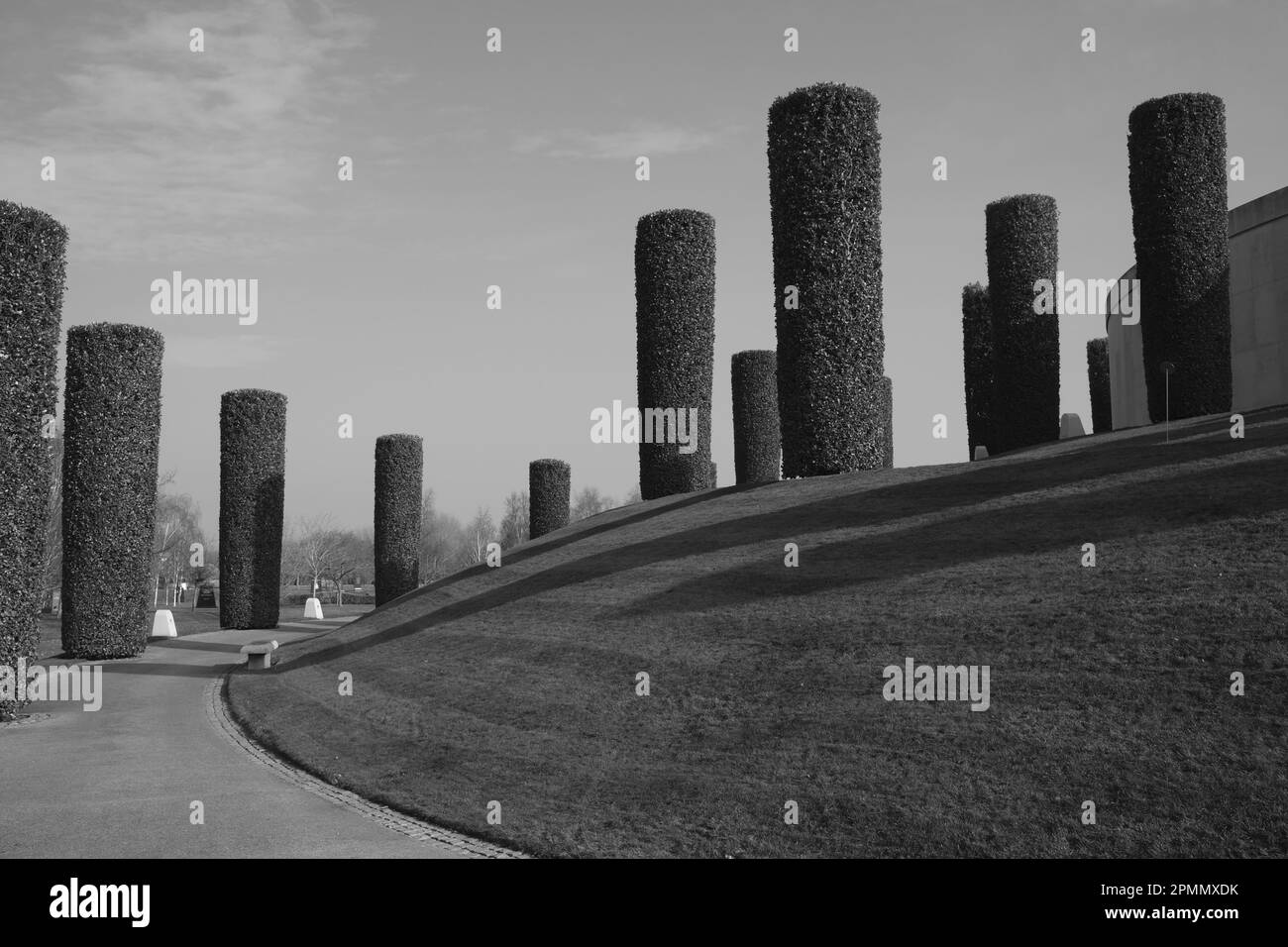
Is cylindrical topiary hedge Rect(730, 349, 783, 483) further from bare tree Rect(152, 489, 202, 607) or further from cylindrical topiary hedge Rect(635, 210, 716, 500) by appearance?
bare tree Rect(152, 489, 202, 607)

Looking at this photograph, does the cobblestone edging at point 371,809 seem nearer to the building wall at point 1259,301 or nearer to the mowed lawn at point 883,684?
the mowed lawn at point 883,684

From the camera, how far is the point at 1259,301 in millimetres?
29781

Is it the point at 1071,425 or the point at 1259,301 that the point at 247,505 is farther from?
the point at 1259,301

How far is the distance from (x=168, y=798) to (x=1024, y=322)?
26720 mm

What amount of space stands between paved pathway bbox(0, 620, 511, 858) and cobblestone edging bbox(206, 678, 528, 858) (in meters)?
0.01

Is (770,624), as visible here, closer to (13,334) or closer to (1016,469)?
(1016,469)

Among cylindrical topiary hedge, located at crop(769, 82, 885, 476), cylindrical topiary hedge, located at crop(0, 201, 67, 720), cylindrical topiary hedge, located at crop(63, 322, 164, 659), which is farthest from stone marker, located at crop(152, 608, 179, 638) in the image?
cylindrical topiary hedge, located at crop(769, 82, 885, 476)

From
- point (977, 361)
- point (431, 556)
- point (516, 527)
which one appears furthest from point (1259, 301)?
point (431, 556)

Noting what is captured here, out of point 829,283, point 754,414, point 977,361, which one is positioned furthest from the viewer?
point 754,414

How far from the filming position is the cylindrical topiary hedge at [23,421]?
59.5 ft

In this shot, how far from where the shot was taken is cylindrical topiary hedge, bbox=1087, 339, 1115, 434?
145 feet

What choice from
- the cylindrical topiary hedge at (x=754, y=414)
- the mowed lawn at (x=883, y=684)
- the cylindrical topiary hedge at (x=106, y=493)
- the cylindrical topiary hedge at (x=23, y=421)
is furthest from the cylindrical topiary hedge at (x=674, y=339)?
the cylindrical topiary hedge at (x=23, y=421)

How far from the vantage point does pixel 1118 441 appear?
1903 cm

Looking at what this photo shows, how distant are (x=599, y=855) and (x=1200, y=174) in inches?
973
